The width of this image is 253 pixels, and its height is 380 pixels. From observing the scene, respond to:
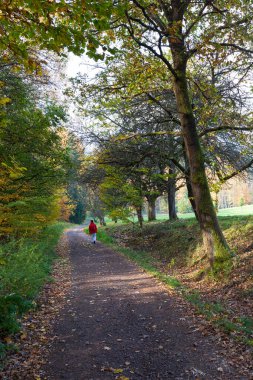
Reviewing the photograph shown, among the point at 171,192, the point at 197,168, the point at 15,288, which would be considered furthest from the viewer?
the point at 171,192

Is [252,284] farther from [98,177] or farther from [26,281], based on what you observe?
[98,177]

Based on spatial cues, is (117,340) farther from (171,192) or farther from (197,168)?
(171,192)

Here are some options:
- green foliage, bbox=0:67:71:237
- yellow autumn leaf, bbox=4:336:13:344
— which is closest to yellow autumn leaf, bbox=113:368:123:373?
yellow autumn leaf, bbox=4:336:13:344

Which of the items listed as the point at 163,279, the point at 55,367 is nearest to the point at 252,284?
the point at 163,279

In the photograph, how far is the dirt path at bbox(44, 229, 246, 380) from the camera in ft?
14.9

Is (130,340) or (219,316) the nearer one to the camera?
(130,340)

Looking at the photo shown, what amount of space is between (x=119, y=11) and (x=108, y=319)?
19.0ft

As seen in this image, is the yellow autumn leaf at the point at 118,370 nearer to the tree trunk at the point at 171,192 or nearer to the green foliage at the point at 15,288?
the green foliage at the point at 15,288

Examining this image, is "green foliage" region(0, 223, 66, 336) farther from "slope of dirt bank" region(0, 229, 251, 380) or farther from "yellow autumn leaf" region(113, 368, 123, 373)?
"yellow autumn leaf" region(113, 368, 123, 373)

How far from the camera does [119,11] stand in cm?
463

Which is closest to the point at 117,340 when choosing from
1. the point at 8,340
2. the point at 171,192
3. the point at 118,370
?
the point at 118,370

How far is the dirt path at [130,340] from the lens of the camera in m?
4.54

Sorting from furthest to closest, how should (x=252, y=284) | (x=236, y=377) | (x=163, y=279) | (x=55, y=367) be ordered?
(x=163, y=279), (x=252, y=284), (x=55, y=367), (x=236, y=377)

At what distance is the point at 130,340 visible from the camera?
5.62 metres
